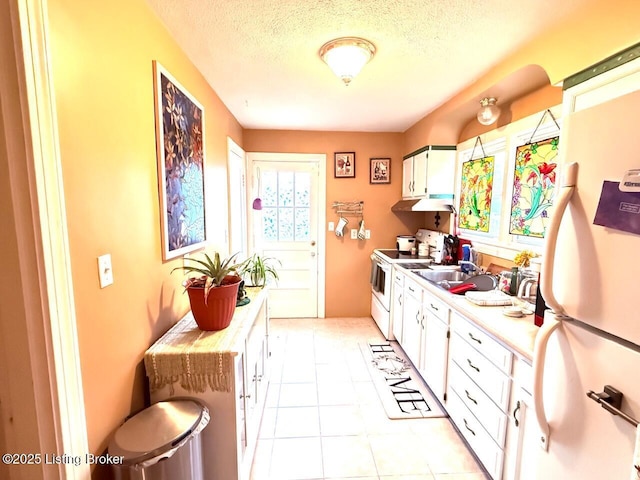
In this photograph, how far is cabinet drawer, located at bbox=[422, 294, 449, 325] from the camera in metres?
2.04

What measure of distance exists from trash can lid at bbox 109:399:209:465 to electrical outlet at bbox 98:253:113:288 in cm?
54

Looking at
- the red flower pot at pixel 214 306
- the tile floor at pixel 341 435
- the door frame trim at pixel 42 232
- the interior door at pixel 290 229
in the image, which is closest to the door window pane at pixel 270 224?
the interior door at pixel 290 229

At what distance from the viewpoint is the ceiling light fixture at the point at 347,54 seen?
165 cm

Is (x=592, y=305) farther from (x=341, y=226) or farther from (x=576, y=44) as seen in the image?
(x=341, y=226)

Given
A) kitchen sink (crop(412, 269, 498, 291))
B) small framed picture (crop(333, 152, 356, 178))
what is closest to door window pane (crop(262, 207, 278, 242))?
small framed picture (crop(333, 152, 356, 178))

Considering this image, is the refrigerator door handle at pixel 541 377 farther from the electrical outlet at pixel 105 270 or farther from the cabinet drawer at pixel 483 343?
the electrical outlet at pixel 105 270

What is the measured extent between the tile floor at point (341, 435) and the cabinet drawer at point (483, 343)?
2.39ft

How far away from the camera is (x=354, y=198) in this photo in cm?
374

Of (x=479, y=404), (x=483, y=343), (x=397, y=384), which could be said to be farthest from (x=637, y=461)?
(x=397, y=384)

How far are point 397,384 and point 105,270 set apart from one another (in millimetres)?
2333

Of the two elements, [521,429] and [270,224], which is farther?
[270,224]

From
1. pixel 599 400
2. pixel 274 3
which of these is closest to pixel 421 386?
pixel 599 400

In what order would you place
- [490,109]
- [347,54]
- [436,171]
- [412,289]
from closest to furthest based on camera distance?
[347,54], [490,109], [412,289], [436,171]

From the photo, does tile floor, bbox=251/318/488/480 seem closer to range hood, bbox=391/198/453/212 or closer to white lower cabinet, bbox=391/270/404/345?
white lower cabinet, bbox=391/270/404/345
